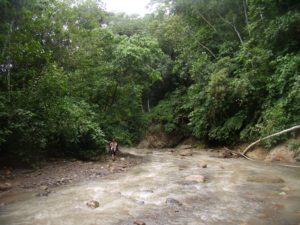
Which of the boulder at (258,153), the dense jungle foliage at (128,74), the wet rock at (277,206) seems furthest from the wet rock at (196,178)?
the boulder at (258,153)

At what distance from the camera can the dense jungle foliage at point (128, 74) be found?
37.2 ft

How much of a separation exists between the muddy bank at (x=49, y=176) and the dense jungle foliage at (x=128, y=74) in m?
0.82

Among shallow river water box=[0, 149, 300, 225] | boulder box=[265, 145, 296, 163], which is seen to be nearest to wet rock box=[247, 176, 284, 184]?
shallow river water box=[0, 149, 300, 225]

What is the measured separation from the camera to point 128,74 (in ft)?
59.4

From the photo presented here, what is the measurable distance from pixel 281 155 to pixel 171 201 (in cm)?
796

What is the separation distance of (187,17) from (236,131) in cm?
995

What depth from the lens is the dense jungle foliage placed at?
11352 millimetres

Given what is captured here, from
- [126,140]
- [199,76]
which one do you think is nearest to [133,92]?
[126,140]

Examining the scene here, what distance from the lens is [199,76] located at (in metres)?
20.9

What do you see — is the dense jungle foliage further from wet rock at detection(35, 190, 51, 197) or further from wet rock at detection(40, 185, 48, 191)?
wet rock at detection(35, 190, 51, 197)

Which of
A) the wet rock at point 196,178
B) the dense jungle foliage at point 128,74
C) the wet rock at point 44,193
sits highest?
the dense jungle foliage at point 128,74

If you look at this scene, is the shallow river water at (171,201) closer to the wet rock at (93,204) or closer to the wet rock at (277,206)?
the wet rock at (277,206)

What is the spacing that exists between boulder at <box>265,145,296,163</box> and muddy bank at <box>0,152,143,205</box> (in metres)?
6.20

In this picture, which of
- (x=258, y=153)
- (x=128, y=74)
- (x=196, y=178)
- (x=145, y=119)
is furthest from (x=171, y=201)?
(x=145, y=119)
